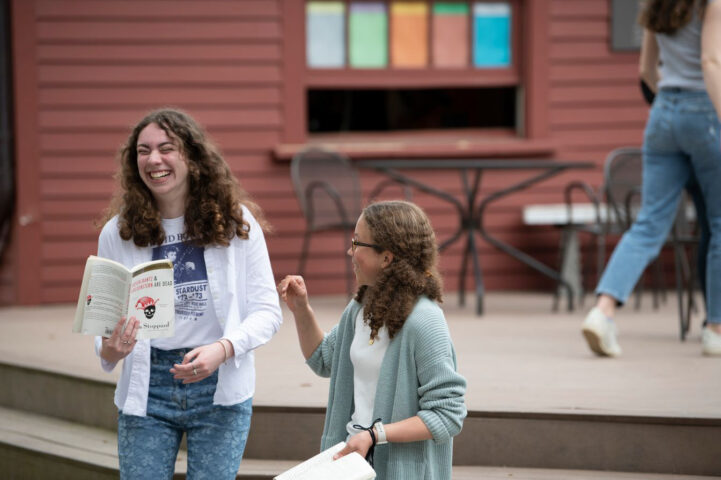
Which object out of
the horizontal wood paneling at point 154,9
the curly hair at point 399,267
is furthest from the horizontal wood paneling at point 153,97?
the curly hair at point 399,267

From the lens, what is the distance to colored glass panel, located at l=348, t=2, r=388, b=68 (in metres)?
6.56

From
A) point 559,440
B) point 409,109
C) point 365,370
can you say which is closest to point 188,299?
point 365,370

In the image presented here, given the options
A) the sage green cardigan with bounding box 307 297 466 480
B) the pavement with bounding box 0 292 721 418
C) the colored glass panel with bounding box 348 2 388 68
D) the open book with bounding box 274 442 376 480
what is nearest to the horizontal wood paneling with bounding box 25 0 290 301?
the colored glass panel with bounding box 348 2 388 68

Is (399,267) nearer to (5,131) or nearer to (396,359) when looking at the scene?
(396,359)

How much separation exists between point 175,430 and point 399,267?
745mm

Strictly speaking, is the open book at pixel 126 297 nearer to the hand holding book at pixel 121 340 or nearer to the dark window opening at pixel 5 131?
the hand holding book at pixel 121 340

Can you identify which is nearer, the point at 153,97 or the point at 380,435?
the point at 380,435

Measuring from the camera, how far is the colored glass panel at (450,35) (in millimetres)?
6645

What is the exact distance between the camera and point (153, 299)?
2258 millimetres

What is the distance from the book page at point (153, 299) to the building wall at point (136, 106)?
4071mm

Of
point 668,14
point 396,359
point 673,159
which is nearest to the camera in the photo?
point 396,359

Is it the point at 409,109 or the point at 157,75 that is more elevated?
the point at 157,75

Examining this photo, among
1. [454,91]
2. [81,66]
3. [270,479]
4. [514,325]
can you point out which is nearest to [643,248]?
[514,325]

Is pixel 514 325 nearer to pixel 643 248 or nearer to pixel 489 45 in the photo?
pixel 643 248
